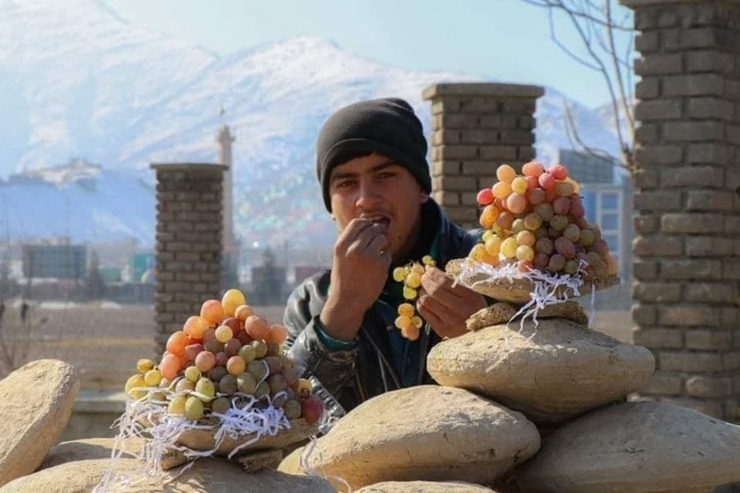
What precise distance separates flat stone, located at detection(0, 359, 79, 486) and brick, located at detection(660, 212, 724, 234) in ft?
13.8

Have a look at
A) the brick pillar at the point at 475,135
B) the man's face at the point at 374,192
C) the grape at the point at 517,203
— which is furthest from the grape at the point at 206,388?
the brick pillar at the point at 475,135

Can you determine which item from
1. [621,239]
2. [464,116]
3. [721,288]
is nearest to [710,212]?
[721,288]

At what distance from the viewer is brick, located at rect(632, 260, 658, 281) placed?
641cm

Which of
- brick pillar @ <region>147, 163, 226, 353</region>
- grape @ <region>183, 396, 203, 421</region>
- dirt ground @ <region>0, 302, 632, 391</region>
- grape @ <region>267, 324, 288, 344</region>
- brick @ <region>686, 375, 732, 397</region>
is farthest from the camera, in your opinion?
dirt ground @ <region>0, 302, 632, 391</region>

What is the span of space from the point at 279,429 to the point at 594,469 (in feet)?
1.95

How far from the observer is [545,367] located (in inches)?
94.5

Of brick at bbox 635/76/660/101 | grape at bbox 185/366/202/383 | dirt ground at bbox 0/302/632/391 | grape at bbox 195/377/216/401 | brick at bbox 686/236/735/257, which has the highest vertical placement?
brick at bbox 635/76/660/101

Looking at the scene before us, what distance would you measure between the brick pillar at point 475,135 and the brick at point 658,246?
5.11ft

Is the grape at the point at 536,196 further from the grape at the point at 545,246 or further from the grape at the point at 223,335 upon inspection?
the grape at the point at 223,335

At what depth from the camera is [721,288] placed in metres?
6.30

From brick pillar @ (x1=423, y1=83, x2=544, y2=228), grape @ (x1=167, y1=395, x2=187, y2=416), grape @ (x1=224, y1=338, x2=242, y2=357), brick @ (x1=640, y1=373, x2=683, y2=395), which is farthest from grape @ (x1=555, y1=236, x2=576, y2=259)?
brick pillar @ (x1=423, y1=83, x2=544, y2=228)

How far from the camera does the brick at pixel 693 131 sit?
246 inches

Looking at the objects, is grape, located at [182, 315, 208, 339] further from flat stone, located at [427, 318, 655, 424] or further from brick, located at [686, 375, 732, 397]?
brick, located at [686, 375, 732, 397]

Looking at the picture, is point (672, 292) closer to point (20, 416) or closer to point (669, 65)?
point (669, 65)
